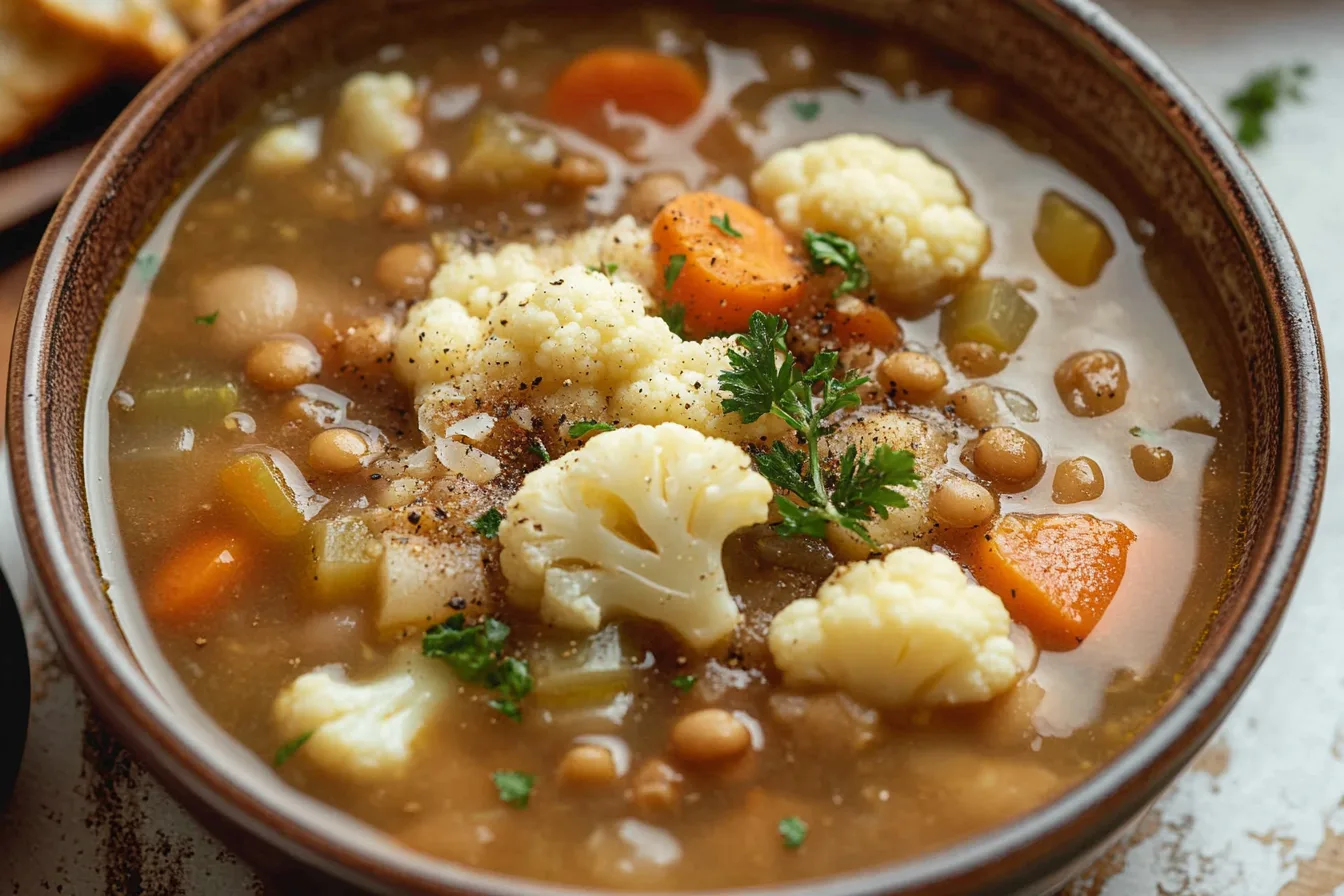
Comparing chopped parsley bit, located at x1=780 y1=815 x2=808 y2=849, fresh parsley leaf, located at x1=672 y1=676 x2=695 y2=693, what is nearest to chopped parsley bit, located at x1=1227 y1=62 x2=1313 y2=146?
fresh parsley leaf, located at x1=672 y1=676 x2=695 y2=693

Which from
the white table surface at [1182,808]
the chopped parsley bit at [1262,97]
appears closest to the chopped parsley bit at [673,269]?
the white table surface at [1182,808]

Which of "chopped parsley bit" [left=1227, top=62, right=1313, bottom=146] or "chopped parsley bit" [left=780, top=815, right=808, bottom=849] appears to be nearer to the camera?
"chopped parsley bit" [left=780, top=815, right=808, bottom=849]

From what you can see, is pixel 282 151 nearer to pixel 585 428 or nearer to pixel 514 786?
pixel 585 428

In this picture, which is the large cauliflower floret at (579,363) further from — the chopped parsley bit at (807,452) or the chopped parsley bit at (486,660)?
the chopped parsley bit at (486,660)

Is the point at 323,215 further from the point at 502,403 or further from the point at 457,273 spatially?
the point at 502,403

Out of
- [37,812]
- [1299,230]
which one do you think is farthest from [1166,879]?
[37,812]

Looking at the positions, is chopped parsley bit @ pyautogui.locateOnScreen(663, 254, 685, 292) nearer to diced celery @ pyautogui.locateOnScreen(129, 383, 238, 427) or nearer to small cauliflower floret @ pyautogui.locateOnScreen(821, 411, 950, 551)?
small cauliflower floret @ pyautogui.locateOnScreen(821, 411, 950, 551)
